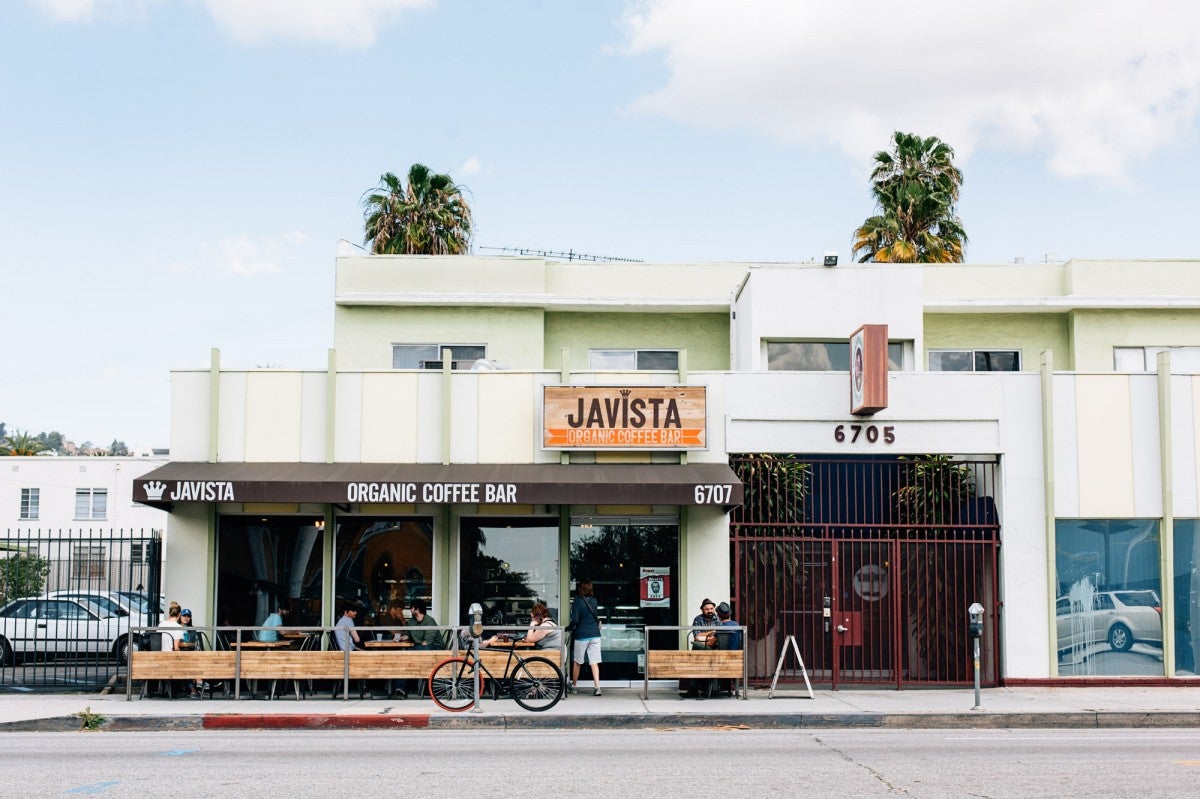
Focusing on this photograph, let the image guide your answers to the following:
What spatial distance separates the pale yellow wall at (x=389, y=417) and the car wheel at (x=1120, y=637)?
11.0 metres

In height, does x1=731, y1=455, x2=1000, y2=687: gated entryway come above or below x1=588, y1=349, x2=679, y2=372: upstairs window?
below

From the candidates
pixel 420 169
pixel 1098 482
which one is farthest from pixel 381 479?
pixel 420 169

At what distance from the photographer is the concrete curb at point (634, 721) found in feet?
48.6

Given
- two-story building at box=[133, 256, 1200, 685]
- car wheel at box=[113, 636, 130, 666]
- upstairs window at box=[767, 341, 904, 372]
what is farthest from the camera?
upstairs window at box=[767, 341, 904, 372]

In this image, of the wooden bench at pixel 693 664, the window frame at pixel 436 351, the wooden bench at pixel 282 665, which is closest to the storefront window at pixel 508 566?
the wooden bench at pixel 282 665

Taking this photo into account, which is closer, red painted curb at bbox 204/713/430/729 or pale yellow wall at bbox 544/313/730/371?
red painted curb at bbox 204/713/430/729

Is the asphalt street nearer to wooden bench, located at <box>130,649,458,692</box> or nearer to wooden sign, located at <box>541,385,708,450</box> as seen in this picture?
wooden bench, located at <box>130,649,458,692</box>

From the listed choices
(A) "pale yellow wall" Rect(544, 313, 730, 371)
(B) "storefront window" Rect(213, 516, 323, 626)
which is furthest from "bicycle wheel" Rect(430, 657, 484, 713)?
(A) "pale yellow wall" Rect(544, 313, 730, 371)

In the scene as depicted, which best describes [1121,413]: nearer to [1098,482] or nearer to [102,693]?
[1098,482]

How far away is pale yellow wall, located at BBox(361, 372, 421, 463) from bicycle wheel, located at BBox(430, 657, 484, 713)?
389 cm

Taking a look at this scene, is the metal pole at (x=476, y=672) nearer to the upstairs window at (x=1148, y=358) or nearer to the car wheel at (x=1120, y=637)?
the car wheel at (x=1120, y=637)

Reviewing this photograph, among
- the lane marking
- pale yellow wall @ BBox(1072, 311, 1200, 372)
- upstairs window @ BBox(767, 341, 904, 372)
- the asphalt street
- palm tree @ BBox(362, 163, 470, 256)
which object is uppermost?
palm tree @ BBox(362, 163, 470, 256)

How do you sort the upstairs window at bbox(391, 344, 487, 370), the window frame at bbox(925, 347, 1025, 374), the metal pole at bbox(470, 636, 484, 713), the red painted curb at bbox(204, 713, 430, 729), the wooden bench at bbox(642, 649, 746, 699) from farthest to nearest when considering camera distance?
1. the window frame at bbox(925, 347, 1025, 374)
2. the upstairs window at bbox(391, 344, 487, 370)
3. the wooden bench at bbox(642, 649, 746, 699)
4. the metal pole at bbox(470, 636, 484, 713)
5. the red painted curb at bbox(204, 713, 430, 729)

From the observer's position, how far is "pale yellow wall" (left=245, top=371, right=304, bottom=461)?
60.6 ft
